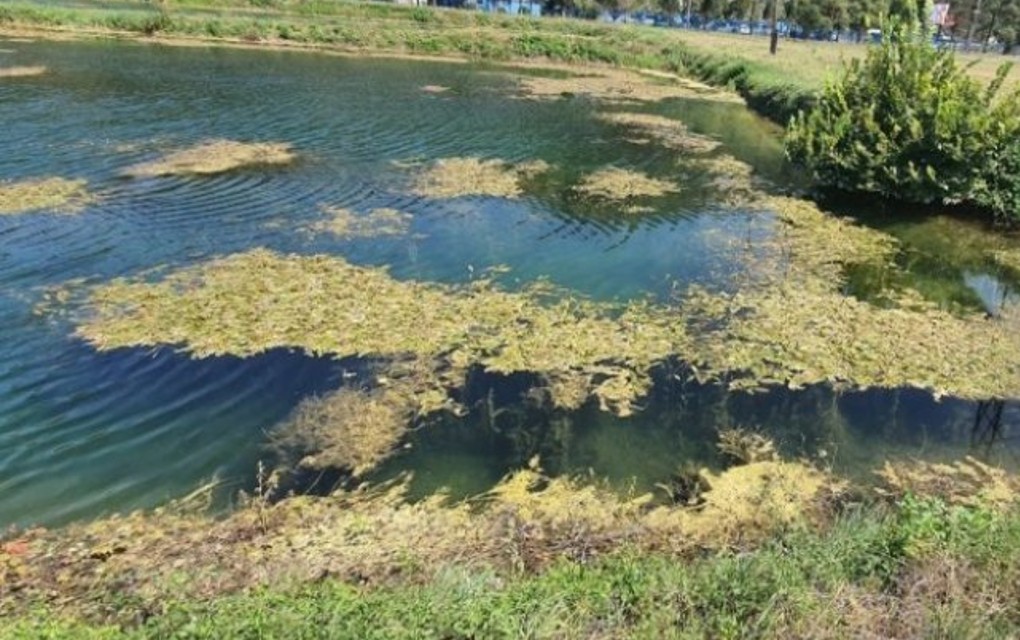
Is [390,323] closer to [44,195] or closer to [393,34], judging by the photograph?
[44,195]

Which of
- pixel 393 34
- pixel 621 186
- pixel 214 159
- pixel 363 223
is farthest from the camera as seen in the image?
pixel 393 34

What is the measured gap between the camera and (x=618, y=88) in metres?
50.3

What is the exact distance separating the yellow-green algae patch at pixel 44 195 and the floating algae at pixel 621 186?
15232mm

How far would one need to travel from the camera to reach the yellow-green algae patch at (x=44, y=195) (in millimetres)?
20734

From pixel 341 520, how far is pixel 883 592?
6105mm

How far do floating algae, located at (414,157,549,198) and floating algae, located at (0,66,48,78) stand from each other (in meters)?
26.4

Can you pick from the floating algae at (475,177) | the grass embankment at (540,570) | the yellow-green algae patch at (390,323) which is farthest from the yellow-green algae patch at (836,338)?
the floating algae at (475,177)

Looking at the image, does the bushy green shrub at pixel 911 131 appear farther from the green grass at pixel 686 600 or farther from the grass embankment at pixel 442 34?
the grass embankment at pixel 442 34

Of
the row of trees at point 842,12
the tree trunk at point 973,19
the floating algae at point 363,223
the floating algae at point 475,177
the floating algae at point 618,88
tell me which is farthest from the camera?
the row of trees at point 842,12

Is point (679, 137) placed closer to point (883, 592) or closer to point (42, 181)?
point (42, 181)

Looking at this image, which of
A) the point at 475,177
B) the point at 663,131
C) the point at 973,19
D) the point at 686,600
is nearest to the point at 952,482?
the point at 686,600

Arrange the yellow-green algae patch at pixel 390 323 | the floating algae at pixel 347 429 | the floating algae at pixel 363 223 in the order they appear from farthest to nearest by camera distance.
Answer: the floating algae at pixel 363 223
the yellow-green algae patch at pixel 390 323
the floating algae at pixel 347 429

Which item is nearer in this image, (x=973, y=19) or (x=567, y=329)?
(x=567, y=329)

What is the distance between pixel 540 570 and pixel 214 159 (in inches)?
899
